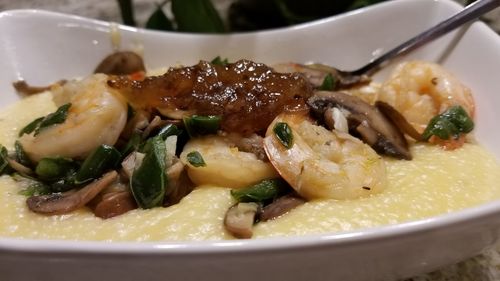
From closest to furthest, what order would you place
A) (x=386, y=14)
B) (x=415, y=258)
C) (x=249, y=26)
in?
(x=415, y=258) → (x=386, y=14) → (x=249, y=26)

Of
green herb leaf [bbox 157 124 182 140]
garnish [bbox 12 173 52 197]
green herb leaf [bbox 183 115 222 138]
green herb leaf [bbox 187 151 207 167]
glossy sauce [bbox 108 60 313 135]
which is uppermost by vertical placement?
glossy sauce [bbox 108 60 313 135]

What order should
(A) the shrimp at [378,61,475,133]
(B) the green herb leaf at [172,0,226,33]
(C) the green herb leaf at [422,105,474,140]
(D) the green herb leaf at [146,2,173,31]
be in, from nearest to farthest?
(C) the green herb leaf at [422,105,474,140] < (A) the shrimp at [378,61,475,133] < (B) the green herb leaf at [172,0,226,33] < (D) the green herb leaf at [146,2,173,31]

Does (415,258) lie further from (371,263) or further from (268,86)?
(268,86)

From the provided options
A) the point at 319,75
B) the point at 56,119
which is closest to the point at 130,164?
the point at 56,119

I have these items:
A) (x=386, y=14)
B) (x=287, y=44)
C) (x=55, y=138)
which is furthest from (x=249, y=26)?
(x=55, y=138)

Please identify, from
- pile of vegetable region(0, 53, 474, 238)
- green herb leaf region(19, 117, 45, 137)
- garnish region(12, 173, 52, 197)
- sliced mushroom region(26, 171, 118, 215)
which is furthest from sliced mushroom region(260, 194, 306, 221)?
green herb leaf region(19, 117, 45, 137)

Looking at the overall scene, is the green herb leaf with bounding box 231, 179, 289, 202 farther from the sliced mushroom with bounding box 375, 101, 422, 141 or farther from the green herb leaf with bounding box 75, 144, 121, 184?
the sliced mushroom with bounding box 375, 101, 422, 141

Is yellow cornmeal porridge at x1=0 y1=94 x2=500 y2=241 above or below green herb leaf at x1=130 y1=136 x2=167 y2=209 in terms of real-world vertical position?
below

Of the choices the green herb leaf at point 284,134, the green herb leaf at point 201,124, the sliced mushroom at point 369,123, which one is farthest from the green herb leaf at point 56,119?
the sliced mushroom at point 369,123
